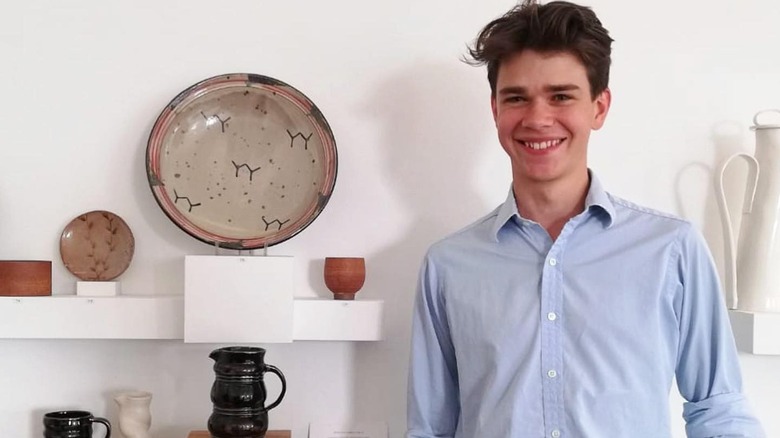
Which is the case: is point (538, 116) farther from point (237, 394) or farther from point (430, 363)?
point (237, 394)

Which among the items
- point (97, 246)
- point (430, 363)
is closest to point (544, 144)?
point (430, 363)

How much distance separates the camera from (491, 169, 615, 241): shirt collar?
51.6 inches

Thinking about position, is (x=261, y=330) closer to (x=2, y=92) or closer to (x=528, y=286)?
(x=528, y=286)

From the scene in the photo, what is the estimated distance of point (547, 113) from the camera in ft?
4.19

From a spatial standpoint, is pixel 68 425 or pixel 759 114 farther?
pixel 759 114

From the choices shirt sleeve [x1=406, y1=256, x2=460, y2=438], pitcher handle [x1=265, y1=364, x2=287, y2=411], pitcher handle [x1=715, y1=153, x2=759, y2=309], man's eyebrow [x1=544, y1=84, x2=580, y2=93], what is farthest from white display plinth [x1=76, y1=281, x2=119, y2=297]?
pitcher handle [x1=715, y1=153, x2=759, y2=309]

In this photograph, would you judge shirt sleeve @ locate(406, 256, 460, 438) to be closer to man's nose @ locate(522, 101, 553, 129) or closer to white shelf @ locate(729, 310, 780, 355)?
man's nose @ locate(522, 101, 553, 129)

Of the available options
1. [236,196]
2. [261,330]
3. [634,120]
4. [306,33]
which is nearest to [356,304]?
[261,330]

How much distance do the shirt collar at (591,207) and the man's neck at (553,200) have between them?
0.01 metres

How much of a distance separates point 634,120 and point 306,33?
0.62 metres

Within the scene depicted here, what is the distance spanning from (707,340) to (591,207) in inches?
10.1

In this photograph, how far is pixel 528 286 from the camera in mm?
1319

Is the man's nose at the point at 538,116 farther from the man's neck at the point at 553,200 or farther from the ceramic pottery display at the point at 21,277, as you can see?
the ceramic pottery display at the point at 21,277

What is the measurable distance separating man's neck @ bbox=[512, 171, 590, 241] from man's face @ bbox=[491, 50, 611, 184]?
18 mm
